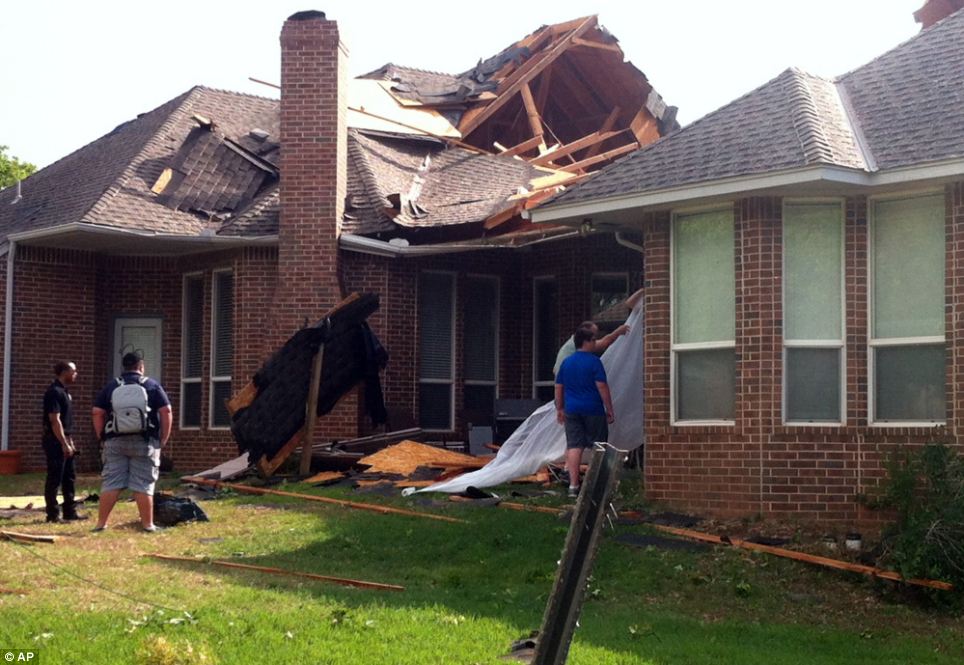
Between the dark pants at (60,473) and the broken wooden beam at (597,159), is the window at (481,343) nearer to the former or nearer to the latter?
the broken wooden beam at (597,159)

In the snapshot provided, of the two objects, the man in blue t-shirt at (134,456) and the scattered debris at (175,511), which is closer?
the man in blue t-shirt at (134,456)

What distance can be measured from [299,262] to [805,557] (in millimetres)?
9470

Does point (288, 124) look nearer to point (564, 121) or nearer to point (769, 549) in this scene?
point (564, 121)

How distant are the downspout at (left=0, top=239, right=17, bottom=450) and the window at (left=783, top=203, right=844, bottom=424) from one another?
11.7 meters

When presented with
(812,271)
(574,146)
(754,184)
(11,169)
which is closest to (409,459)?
(812,271)

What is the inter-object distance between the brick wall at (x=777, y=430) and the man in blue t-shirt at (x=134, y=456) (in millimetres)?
4730

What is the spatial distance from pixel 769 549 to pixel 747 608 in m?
1.34

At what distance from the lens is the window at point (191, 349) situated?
20.0 metres

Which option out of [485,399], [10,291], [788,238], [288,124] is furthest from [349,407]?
[788,238]

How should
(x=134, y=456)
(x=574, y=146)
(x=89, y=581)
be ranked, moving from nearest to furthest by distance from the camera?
(x=89, y=581) < (x=134, y=456) < (x=574, y=146)

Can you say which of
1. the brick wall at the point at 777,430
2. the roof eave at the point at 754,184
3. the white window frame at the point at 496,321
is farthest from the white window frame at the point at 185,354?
the brick wall at the point at 777,430

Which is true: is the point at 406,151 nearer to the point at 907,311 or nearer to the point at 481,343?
the point at 481,343

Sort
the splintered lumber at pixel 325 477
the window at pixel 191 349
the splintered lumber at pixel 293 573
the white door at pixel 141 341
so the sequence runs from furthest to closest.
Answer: the white door at pixel 141 341, the window at pixel 191 349, the splintered lumber at pixel 325 477, the splintered lumber at pixel 293 573

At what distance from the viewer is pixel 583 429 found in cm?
1332
